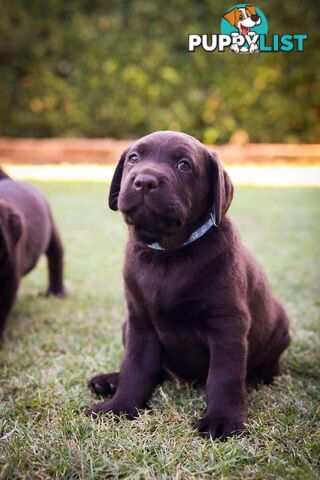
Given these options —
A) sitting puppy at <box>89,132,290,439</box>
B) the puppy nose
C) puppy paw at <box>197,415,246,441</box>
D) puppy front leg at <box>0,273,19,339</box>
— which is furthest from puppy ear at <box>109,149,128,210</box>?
puppy front leg at <box>0,273,19,339</box>

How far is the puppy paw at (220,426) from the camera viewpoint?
2258 millimetres

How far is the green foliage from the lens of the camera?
12016 millimetres

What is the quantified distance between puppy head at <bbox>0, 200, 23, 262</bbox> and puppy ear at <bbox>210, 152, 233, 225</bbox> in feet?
5.70

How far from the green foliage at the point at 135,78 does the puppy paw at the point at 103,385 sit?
995 cm

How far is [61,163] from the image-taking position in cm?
1366

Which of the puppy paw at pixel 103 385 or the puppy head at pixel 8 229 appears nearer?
the puppy paw at pixel 103 385

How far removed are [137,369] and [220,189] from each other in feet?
2.94

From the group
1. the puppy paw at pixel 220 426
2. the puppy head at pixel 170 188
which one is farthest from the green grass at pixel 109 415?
the puppy head at pixel 170 188

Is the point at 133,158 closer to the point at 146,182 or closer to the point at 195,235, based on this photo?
the point at 146,182

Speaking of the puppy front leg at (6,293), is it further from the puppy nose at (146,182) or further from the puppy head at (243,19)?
the puppy head at (243,19)

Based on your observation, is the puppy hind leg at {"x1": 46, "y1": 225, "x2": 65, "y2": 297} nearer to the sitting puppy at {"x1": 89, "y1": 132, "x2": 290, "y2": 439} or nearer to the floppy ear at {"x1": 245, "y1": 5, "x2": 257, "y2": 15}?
the sitting puppy at {"x1": 89, "y1": 132, "x2": 290, "y2": 439}

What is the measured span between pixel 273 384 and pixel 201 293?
2.74ft

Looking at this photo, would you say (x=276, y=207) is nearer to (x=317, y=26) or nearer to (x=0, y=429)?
(x=317, y=26)

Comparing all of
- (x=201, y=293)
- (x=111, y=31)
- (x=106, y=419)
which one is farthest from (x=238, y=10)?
(x=111, y=31)
